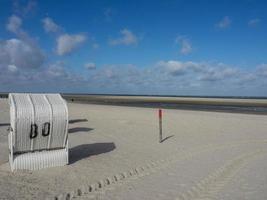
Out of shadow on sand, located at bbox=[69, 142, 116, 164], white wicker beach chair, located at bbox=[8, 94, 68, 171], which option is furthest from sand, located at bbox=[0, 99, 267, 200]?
white wicker beach chair, located at bbox=[8, 94, 68, 171]

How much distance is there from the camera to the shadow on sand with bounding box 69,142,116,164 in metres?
10.9

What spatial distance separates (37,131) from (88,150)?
3.86 m

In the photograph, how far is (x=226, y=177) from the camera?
8586 mm

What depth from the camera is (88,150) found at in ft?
40.1

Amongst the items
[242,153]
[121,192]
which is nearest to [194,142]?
[242,153]

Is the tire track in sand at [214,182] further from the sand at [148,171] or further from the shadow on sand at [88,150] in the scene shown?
the shadow on sand at [88,150]

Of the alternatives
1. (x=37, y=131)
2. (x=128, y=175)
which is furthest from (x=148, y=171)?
(x=37, y=131)

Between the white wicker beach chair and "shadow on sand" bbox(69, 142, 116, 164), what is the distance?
1067 millimetres

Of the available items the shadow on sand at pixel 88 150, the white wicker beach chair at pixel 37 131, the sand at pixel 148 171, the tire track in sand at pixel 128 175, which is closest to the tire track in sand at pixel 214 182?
the sand at pixel 148 171

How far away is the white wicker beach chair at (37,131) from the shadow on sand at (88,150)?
42.0 inches

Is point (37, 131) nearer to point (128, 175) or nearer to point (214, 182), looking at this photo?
point (128, 175)

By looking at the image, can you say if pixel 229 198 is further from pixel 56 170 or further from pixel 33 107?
pixel 33 107

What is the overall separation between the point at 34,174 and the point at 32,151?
0.67 metres

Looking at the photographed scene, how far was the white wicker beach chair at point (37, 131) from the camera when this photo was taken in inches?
329
